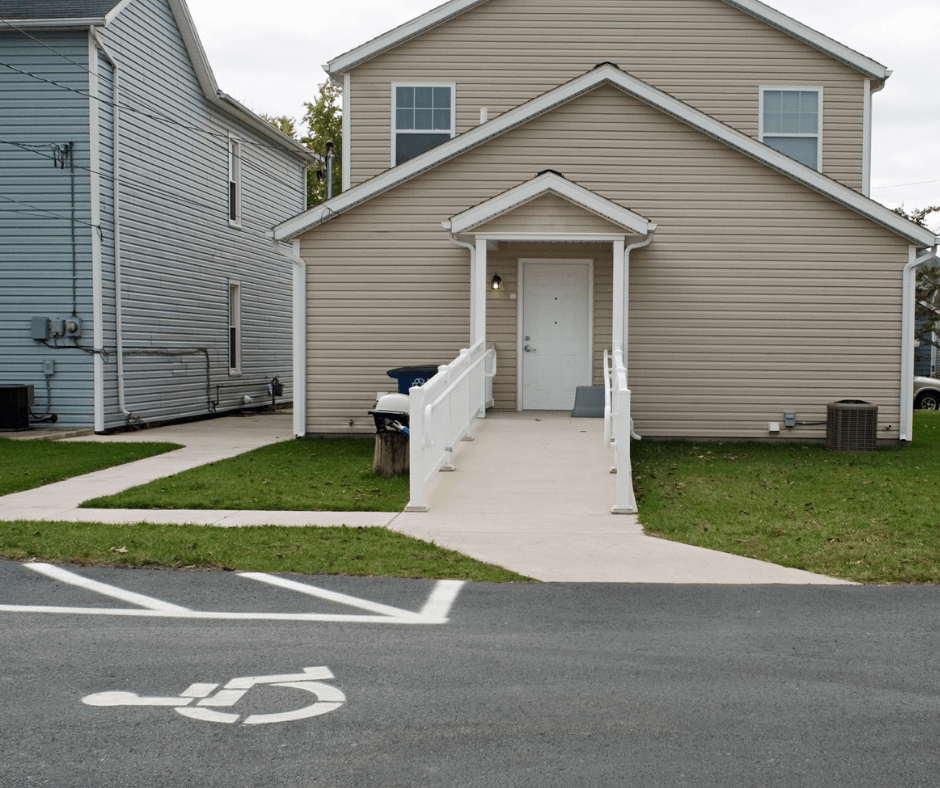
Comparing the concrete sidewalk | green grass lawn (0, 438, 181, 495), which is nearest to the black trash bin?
the concrete sidewalk

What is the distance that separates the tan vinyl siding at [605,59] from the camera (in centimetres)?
1994

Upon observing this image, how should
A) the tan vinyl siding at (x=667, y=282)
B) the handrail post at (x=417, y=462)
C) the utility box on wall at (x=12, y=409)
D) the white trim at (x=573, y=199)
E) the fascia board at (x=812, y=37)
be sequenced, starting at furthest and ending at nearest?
the fascia board at (x=812, y=37) < the utility box on wall at (x=12, y=409) < the tan vinyl siding at (x=667, y=282) < the white trim at (x=573, y=199) < the handrail post at (x=417, y=462)

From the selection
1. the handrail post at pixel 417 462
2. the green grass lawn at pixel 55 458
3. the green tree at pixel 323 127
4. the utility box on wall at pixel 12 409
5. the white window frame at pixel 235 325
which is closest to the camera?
the handrail post at pixel 417 462

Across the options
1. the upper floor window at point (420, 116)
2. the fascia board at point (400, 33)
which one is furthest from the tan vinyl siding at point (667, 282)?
the fascia board at point (400, 33)

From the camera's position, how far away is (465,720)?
4.75 metres

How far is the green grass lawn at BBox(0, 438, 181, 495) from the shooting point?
41.7ft

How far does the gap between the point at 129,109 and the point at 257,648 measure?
16.2m

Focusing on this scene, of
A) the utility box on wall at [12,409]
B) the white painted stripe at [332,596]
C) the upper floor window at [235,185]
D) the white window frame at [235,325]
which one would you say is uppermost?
the upper floor window at [235,185]

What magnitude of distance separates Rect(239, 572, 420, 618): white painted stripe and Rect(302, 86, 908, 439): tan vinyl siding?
9.77 metres

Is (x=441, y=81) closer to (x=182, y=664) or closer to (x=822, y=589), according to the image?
(x=822, y=589)

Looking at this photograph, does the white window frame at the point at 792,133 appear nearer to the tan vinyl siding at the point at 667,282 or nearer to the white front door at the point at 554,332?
the tan vinyl siding at the point at 667,282

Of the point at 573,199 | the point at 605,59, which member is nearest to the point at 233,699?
the point at 573,199

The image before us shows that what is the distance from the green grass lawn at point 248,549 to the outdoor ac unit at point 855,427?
9.23 metres

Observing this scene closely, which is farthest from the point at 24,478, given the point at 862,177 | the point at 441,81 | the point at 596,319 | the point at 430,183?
the point at 862,177
